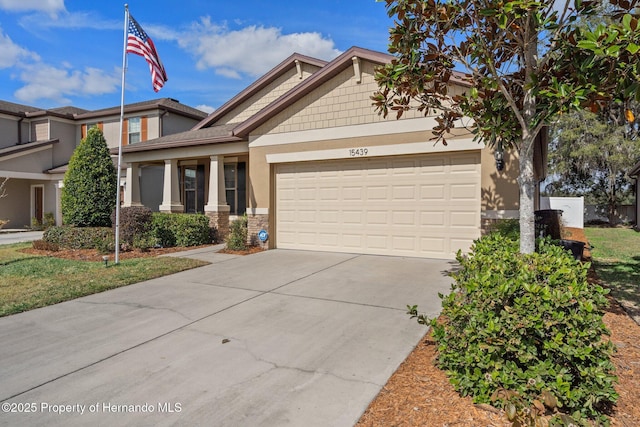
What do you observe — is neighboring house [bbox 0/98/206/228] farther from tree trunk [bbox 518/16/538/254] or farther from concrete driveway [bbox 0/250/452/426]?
tree trunk [bbox 518/16/538/254]

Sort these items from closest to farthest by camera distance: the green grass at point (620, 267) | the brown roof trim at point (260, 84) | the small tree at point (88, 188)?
the green grass at point (620, 267)
the small tree at point (88, 188)
the brown roof trim at point (260, 84)

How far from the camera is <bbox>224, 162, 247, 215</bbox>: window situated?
561 inches

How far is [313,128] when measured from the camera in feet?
34.6

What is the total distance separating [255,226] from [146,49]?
18.3 feet

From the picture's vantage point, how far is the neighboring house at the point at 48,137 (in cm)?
1937

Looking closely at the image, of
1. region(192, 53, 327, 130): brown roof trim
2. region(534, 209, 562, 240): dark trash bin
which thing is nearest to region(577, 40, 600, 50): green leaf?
region(534, 209, 562, 240): dark trash bin

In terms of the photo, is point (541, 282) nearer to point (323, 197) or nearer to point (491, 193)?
point (491, 193)

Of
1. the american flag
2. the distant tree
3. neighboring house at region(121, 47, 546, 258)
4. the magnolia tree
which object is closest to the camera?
the magnolia tree

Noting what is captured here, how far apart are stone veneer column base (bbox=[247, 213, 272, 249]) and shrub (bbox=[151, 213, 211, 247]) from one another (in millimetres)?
1930

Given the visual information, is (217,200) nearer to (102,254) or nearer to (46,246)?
(102,254)

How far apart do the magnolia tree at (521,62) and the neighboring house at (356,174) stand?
3074 mm

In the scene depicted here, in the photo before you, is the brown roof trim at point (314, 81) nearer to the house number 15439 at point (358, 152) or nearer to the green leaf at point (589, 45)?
the house number 15439 at point (358, 152)

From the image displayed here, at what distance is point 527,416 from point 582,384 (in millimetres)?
487

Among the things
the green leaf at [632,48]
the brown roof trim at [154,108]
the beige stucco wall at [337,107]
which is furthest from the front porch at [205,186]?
the green leaf at [632,48]
